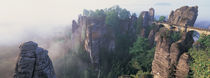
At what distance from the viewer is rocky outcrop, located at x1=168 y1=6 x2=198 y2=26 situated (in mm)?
32531

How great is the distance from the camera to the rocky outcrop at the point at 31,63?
7.25 m

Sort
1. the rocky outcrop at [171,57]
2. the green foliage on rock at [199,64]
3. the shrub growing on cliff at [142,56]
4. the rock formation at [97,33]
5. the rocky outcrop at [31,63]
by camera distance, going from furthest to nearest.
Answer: the rock formation at [97,33] → the shrub growing on cliff at [142,56] → the rocky outcrop at [171,57] → the green foliage on rock at [199,64] → the rocky outcrop at [31,63]

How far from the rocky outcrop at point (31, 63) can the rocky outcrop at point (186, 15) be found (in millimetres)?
36859

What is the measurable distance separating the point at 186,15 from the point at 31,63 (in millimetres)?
38700

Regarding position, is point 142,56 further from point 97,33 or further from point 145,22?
point 97,33

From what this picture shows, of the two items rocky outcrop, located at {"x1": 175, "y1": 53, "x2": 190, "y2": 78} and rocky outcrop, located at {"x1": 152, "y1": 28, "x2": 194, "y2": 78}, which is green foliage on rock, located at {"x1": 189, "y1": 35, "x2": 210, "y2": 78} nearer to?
rocky outcrop, located at {"x1": 175, "y1": 53, "x2": 190, "y2": 78}

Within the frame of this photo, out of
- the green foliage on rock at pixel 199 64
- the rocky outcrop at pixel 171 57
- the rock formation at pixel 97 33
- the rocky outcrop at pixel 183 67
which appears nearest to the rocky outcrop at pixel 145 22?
the rock formation at pixel 97 33

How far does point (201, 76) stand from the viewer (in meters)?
14.7

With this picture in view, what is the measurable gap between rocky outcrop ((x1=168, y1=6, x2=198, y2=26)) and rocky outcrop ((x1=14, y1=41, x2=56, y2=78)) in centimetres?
3686

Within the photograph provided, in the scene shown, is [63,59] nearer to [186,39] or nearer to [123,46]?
[123,46]

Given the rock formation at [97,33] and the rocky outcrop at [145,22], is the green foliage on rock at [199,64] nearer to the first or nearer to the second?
the rocky outcrop at [145,22]

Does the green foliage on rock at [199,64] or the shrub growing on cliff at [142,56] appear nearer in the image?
the green foliage on rock at [199,64]

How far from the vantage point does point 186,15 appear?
33.7m

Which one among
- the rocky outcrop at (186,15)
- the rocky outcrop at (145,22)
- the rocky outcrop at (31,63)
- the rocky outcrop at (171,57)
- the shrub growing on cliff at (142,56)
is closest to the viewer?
the rocky outcrop at (31,63)
